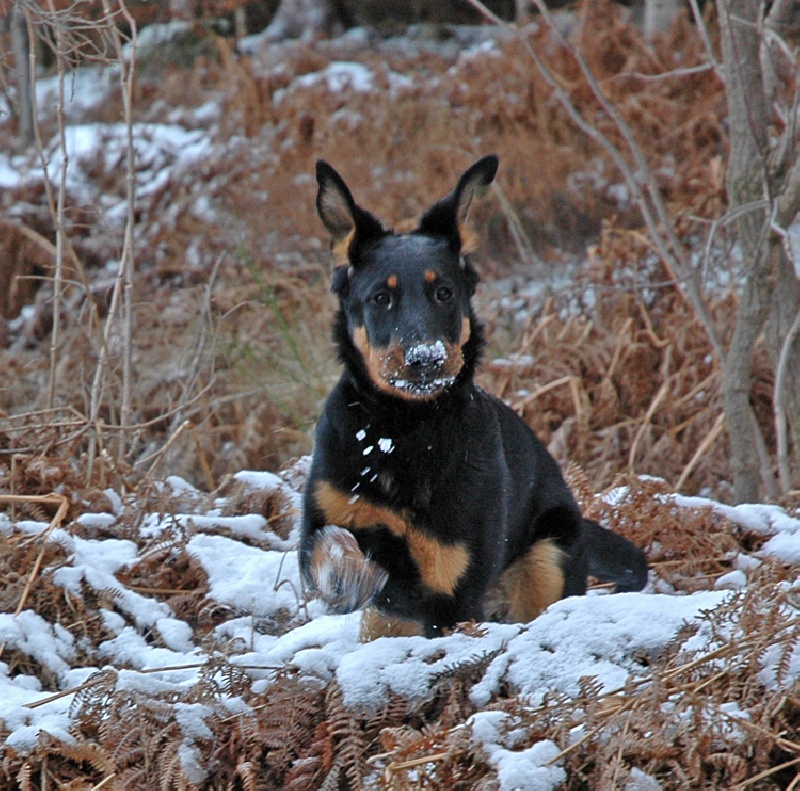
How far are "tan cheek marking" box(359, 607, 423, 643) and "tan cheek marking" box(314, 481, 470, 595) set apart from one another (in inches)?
8.7

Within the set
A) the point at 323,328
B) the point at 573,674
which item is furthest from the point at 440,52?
the point at 573,674

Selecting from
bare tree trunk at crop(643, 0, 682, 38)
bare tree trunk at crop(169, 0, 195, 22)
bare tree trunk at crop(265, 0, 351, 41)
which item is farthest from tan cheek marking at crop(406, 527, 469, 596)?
bare tree trunk at crop(169, 0, 195, 22)

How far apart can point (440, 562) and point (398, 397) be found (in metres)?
0.61

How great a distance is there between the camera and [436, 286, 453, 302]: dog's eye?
3.83 meters

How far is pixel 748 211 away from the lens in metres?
5.59

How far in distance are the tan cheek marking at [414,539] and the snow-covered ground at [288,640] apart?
277 mm

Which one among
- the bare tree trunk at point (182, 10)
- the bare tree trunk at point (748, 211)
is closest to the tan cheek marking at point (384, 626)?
the bare tree trunk at point (748, 211)

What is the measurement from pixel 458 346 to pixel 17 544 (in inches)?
Answer: 74.9

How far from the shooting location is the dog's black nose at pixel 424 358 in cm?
354

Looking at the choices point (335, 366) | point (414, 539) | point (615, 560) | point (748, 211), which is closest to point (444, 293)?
point (414, 539)

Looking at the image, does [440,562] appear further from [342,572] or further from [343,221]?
[343,221]

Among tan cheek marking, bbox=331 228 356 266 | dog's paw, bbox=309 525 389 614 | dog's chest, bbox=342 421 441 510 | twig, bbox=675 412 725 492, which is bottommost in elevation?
twig, bbox=675 412 725 492

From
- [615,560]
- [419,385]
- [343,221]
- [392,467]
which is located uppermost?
[343,221]

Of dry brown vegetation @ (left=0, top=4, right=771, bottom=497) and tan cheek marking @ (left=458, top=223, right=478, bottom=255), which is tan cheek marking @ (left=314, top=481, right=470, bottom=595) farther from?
dry brown vegetation @ (left=0, top=4, right=771, bottom=497)
